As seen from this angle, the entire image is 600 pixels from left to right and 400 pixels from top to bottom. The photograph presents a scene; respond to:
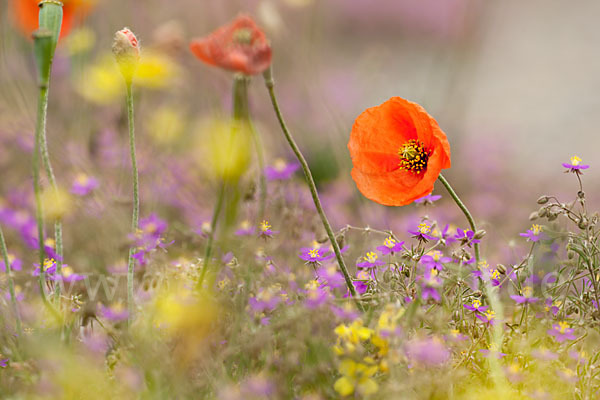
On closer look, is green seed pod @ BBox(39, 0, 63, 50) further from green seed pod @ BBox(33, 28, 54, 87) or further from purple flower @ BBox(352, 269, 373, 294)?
purple flower @ BBox(352, 269, 373, 294)

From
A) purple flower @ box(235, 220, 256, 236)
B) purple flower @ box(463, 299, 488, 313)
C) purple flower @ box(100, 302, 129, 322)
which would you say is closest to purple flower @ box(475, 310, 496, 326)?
purple flower @ box(463, 299, 488, 313)

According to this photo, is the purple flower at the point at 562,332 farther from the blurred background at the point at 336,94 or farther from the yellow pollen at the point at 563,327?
the blurred background at the point at 336,94

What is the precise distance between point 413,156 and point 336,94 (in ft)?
7.42

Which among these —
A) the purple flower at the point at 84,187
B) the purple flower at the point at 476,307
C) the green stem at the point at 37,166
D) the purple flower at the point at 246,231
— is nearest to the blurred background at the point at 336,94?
the purple flower at the point at 84,187

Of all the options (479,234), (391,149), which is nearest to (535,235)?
(479,234)

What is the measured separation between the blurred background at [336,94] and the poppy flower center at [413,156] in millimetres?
415

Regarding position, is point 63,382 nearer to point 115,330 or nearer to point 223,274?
point 115,330

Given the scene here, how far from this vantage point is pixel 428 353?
666mm

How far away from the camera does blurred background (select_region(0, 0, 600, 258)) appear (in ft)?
5.57

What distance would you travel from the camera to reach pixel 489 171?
2.56 meters

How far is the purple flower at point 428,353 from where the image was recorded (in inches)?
26.3

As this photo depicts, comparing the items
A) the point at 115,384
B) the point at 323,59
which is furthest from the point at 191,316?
the point at 323,59

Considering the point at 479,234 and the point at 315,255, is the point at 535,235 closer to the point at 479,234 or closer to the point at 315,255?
the point at 479,234

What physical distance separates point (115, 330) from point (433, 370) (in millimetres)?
380
